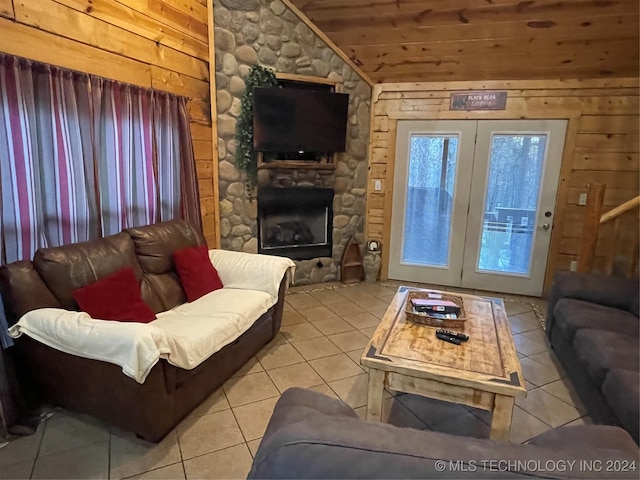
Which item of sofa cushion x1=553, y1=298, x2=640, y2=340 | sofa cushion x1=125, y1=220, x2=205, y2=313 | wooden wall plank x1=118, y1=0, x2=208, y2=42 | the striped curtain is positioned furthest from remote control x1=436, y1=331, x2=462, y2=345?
wooden wall plank x1=118, y1=0, x2=208, y2=42

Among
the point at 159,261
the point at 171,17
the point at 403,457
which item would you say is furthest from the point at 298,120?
the point at 403,457

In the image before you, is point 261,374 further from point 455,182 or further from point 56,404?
point 455,182

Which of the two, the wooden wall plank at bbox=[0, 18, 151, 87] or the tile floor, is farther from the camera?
the wooden wall plank at bbox=[0, 18, 151, 87]

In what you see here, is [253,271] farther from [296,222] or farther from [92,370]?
[296,222]

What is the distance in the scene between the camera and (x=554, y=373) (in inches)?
106

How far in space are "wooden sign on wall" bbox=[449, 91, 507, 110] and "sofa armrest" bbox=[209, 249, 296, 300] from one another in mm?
2574

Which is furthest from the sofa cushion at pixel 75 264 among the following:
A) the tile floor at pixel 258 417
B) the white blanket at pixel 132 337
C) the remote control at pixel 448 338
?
the remote control at pixel 448 338

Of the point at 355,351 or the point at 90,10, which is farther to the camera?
the point at 355,351

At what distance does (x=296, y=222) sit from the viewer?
14.5ft

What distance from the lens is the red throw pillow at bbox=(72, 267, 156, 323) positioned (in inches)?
82.1

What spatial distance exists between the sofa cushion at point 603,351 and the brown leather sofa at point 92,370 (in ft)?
6.65

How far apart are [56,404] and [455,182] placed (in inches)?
155

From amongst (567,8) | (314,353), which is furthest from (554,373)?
(567,8)

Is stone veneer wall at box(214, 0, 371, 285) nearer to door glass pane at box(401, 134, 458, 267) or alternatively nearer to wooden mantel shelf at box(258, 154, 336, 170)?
wooden mantel shelf at box(258, 154, 336, 170)
